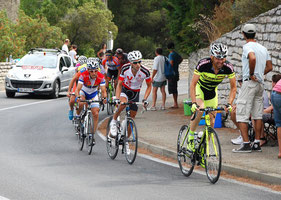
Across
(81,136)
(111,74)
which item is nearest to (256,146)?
→ (81,136)

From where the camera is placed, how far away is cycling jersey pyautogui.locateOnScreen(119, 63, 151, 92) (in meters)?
12.1

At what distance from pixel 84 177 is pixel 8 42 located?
94.2 feet

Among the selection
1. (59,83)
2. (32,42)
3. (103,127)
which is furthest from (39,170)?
(32,42)

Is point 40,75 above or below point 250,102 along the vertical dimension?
below

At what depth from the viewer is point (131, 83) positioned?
12.2 m

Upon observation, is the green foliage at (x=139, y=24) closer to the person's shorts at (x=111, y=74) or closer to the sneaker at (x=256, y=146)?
the person's shorts at (x=111, y=74)

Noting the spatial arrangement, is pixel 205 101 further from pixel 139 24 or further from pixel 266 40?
pixel 139 24

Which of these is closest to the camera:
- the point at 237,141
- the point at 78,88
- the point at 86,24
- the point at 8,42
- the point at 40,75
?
the point at 237,141

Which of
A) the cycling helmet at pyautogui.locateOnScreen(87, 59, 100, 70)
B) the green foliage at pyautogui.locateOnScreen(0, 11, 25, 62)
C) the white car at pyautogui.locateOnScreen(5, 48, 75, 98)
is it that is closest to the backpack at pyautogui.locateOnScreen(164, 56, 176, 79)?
the white car at pyautogui.locateOnScreen(5, 48, 75, 98)

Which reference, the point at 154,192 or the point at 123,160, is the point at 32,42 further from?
the point at 154,192

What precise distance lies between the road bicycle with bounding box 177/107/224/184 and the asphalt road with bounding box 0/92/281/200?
0.16m

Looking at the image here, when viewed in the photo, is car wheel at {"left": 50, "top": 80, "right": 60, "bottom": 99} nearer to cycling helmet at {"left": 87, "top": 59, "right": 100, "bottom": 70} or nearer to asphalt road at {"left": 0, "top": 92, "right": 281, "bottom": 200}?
asphalt road at {"left": 0, "top": 92, "right": 281, "bottom": 200}

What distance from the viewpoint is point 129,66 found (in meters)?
12.0

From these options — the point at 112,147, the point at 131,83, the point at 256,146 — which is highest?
the point at 131,83
